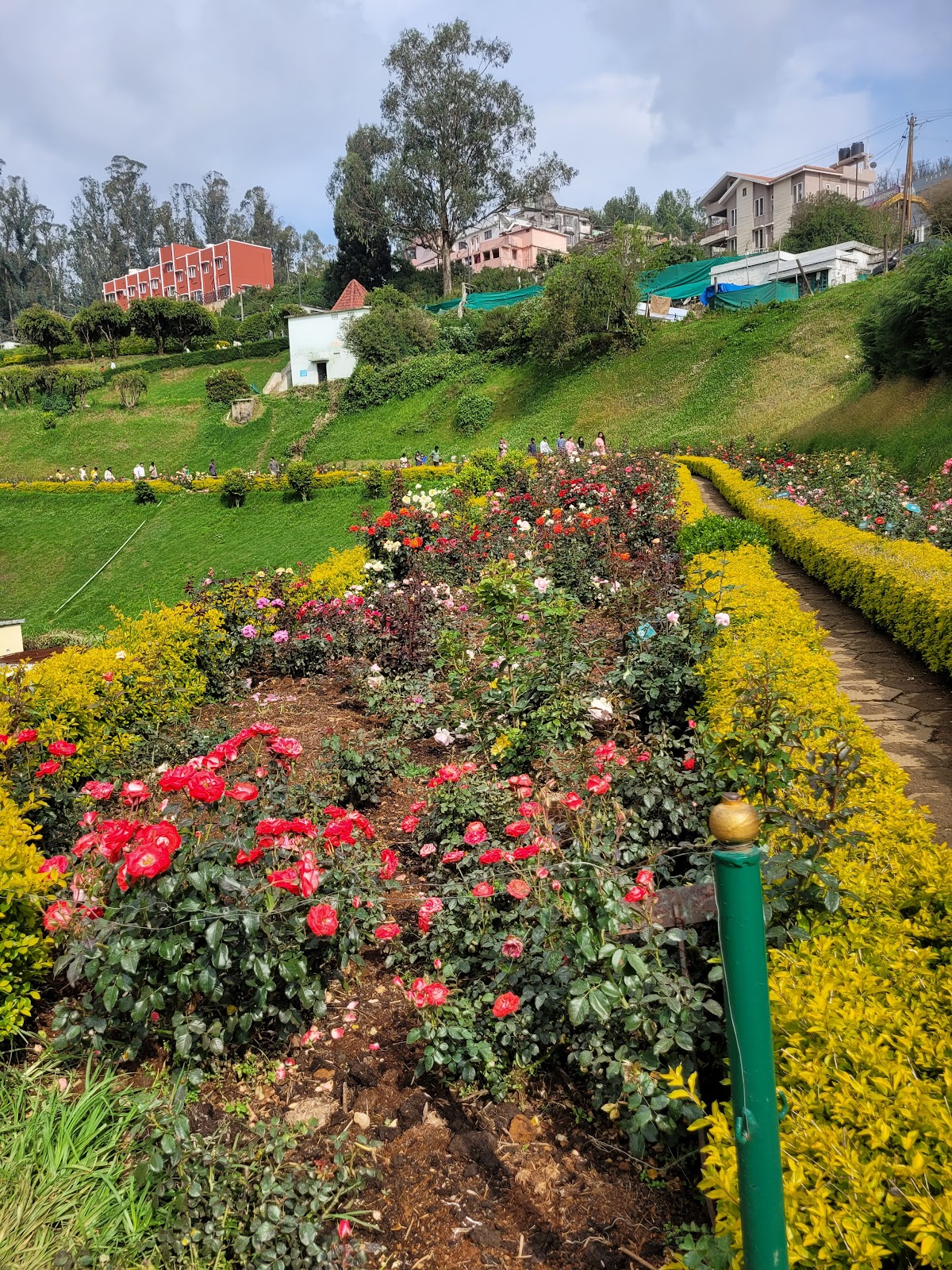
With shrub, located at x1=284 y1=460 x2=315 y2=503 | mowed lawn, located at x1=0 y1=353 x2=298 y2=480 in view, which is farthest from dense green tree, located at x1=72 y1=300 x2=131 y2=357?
shrub, located at x1=284 y1=460 x2=315 y2=503

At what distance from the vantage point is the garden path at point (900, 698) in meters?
3.47

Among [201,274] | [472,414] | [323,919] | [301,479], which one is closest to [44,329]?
[201,274]

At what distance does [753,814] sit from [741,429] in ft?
72.1

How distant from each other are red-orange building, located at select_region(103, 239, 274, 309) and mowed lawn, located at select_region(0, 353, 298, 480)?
2839cm

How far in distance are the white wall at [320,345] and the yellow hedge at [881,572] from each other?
27.2 meters

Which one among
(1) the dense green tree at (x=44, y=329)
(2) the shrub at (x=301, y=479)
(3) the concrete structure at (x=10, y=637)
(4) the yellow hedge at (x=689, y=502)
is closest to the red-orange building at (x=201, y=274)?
(1) the dense green tree at (x=44, y=329)

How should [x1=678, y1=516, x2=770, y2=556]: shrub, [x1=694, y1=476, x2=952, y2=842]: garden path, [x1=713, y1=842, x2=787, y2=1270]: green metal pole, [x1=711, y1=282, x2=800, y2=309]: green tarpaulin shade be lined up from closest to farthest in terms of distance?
[x1=713, y1=842, x2=787, y2=1270]: green metal pole < [x1=694, y1=476, x2=952, y2=842]: garden path < [x1=678, y1=516, x2=770, y2=556]: shrub < [x1=711, y1=282, x2=800, y2=309]: green tarpaulin shade

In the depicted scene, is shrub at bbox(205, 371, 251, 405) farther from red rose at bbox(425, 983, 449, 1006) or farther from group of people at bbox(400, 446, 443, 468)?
red rose at bbox(425, 983, 449, 1006)

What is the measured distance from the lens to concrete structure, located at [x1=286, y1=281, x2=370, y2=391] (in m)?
33.6

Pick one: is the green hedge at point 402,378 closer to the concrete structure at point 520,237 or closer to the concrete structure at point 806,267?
the concrete structure at point 806,267

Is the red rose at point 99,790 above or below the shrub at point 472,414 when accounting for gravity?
below

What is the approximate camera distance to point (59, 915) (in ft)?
7.70

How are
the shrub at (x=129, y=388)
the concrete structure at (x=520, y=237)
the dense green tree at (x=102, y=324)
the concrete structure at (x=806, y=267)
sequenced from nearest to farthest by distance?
the concrete structure at (x=806, y=267)
the shrub at (x=129, y=388)
the dense green tree at (x=102, y=324)
the concrete structure at (x=520, y=237)

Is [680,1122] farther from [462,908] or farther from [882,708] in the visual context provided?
[882,708]
